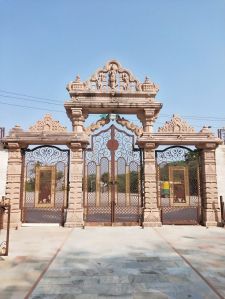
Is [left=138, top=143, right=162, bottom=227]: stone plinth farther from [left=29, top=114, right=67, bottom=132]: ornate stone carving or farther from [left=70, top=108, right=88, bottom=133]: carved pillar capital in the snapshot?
[left=29, top=114, right=67, bottom=132]: ornate stone carving

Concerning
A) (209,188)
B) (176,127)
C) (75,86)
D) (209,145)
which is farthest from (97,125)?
(209,188)

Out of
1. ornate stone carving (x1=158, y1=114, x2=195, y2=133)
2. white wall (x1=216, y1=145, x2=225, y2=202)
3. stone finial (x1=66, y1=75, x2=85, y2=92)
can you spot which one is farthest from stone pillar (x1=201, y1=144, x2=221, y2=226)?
stone finial (x1=66, y1=75, x2=85, y2=92)

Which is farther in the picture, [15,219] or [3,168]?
[3,168]

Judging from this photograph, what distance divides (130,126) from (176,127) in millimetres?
1827

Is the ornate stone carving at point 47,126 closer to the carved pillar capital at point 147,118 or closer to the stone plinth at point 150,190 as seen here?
the carved pillar capital at point 147,118

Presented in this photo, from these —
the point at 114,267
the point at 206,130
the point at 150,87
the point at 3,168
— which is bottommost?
the point at 114,267

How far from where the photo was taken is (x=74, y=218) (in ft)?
33.1

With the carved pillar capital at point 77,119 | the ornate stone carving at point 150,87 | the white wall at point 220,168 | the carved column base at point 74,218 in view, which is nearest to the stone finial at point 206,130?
the white wall at point 220,168

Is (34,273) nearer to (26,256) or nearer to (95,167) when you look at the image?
(26,256)

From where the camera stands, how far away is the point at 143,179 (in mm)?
10664

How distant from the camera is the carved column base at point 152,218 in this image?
1009 cm

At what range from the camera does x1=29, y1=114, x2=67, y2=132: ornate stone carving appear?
1071 cm

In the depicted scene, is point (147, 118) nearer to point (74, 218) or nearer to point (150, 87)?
point (150, 87)

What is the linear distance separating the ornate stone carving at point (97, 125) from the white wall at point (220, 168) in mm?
4611
